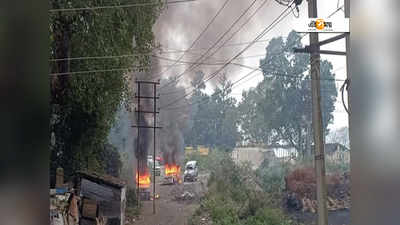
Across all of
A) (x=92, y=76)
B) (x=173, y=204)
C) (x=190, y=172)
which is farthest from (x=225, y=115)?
(x=92, y=76)

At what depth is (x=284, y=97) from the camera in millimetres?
3105

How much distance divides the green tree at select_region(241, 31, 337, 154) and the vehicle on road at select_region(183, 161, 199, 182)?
52cm

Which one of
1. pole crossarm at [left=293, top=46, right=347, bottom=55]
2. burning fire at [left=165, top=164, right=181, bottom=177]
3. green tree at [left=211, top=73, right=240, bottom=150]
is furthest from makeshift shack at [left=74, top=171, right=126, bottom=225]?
pole crossarm at [left=293, top=46, right=347, bottom=55]

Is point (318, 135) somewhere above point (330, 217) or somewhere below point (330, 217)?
above

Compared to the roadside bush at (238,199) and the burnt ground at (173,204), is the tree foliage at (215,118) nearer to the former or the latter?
the roadside bush at (238,199)

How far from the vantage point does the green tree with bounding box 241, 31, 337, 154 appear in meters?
3.03

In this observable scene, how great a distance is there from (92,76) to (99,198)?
3.17 feet

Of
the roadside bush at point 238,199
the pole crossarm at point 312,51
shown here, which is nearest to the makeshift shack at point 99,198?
the roadside bush at point 238,199

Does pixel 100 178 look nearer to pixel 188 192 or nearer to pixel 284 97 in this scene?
pixel 188 192

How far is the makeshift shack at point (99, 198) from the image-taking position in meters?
2.98
